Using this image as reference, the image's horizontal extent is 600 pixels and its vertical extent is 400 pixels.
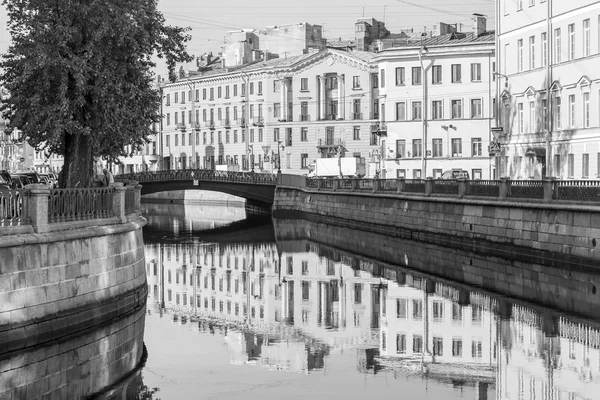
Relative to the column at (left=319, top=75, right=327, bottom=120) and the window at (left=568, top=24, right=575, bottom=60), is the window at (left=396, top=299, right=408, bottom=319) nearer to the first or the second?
the window at (left=568, top=24, right=575, bottom=60)

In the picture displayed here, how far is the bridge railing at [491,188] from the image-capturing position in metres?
42.3

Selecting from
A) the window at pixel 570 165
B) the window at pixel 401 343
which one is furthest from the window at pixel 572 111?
the window at pixel 401 343

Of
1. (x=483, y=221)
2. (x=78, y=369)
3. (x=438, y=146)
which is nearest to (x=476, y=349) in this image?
(x=78, y=369)

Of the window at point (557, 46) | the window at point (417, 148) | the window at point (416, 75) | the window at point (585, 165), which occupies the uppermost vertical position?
the window at point (416, 75)

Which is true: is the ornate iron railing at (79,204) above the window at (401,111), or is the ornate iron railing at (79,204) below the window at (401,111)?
below

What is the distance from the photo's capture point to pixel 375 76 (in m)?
117

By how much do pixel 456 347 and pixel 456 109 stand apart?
64587 mm

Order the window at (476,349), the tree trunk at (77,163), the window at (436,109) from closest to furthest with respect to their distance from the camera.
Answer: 1. the window at (476,349)
2. the tree trunk at (77,163)
3. the window at (436,109)

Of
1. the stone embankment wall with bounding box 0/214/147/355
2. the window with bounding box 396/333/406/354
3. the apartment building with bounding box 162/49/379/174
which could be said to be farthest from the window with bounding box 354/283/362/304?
the apartment building with bounding box 162/49/379/174

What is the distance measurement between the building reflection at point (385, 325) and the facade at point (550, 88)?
12993 millimetres

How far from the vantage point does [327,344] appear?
100ft

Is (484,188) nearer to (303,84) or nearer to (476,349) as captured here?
(476,349)

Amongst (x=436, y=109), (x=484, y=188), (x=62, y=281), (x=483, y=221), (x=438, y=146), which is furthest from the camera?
(x=436, y=109)

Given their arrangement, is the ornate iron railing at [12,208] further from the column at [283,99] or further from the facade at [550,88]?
the column at [283,99]
